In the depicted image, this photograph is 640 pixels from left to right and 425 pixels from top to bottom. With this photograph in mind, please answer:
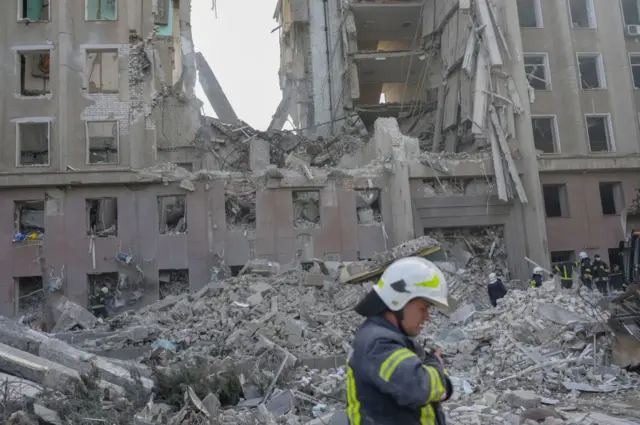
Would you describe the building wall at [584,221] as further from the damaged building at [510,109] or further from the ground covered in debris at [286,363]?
the ground covered in debris at [286,363]

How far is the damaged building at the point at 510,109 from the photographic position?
768 inches

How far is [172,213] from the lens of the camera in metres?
19.8

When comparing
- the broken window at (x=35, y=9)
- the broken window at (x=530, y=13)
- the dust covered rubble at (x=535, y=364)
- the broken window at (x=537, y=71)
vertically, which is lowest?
the dust covered rubble at (x=535, y=364)

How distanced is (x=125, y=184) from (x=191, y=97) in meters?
8.45

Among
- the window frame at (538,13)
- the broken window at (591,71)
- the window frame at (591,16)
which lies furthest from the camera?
the window frame at (591,16)

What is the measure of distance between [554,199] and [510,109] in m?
4.37

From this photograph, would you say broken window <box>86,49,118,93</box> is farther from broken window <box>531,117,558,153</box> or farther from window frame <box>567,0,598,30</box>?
window frame <box>567,0,598,30</box>

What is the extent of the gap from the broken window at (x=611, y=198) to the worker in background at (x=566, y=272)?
3844mm

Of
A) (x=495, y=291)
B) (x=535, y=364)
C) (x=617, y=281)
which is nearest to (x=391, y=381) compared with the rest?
(x=535, y=364)

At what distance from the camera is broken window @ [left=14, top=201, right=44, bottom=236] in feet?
62.0

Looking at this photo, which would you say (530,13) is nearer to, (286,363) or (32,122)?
(286,363)

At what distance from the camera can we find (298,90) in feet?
96.3

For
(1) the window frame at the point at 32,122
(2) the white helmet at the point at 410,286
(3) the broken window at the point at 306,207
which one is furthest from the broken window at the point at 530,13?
(2) the white helmet at the point at 410,286

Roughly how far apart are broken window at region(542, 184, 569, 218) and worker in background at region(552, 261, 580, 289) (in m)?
2.85
